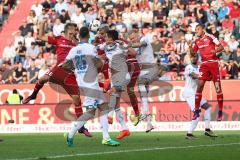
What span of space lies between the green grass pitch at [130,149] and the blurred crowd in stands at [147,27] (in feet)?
34.1

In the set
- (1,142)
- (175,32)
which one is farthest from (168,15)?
(1,142)

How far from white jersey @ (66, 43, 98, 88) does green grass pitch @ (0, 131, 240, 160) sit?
1.41m

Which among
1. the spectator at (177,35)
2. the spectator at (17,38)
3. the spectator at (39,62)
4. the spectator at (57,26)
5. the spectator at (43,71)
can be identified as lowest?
the spectator at (43,71)

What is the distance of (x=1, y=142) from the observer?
19.8 metres

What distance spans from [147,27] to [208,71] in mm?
11211

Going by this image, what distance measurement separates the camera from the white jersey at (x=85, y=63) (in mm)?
17000

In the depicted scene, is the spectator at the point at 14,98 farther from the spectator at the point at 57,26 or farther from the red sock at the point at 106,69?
the red sock at the point at 106,69

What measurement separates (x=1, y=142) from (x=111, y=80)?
10.3 ft

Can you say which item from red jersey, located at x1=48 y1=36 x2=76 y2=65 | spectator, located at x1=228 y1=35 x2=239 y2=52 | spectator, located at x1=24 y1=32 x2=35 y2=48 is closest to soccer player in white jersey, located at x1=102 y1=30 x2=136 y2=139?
red jersey, located at x1=48 y1=36 x2=76 y2=65

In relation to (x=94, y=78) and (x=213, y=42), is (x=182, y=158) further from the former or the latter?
(x=213, y=42)

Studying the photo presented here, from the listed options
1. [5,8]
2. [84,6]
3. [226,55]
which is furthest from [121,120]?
[5,8]

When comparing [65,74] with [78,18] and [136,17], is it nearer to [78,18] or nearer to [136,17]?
[136,17]

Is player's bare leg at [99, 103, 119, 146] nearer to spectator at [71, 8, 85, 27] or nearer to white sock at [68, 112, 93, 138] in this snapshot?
white sock at [68, 112, 93, 138]

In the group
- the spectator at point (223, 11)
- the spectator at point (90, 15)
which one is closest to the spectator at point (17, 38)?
the spectator at point (90, 15)
